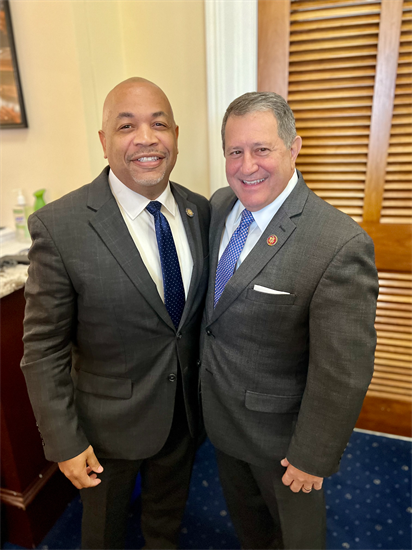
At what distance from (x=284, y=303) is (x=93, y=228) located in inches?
21.3

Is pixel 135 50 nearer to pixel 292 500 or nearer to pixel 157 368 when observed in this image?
pixel 157 368

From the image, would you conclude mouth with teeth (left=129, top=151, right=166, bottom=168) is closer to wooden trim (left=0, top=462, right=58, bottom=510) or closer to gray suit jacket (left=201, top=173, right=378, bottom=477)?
gray suit jacket (left=201, top=173, right=378, bottom=477)

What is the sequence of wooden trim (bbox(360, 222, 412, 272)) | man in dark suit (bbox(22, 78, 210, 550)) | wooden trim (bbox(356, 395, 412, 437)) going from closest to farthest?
man in dark suit (bbox(22, 78, 210, 550))
wooden trim (bbox(360, 222, 412, 272))
wooden trim (bbox(356, 395, 412, 437))

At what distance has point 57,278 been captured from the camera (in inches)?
39.5

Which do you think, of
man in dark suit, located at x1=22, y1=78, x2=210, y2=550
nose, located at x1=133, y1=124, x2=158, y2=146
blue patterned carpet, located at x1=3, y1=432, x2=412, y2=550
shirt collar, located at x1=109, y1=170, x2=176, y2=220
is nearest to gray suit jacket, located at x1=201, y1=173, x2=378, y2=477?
man in dark suit, located at x1=22, y1=78, x2=210, y2=550

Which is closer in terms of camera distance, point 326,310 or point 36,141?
point 326,310

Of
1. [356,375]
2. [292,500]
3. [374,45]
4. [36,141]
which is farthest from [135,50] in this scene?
[292,500]

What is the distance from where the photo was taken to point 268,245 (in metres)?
1.01

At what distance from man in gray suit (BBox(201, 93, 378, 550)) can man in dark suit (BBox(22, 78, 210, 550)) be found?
108mm

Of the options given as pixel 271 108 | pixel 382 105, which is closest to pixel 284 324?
pixel 271 108

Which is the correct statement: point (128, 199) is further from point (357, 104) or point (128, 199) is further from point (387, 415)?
point (387, 415)

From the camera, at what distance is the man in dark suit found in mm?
1025

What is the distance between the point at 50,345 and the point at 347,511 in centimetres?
141

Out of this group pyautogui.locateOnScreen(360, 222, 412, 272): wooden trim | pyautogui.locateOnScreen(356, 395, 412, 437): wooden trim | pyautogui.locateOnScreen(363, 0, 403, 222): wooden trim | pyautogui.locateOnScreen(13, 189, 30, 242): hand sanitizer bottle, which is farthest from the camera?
pyautogui.locateOnScreen(356, 395, 412, 437): wooden trim
